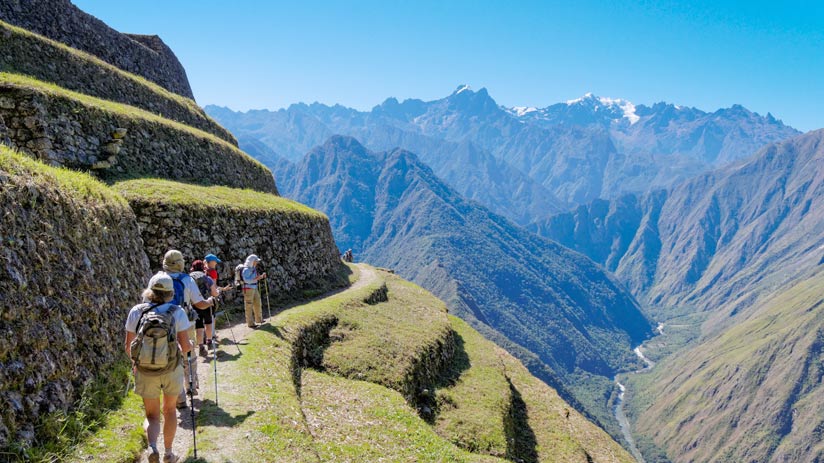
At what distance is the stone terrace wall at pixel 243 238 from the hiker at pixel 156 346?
48.4 feet

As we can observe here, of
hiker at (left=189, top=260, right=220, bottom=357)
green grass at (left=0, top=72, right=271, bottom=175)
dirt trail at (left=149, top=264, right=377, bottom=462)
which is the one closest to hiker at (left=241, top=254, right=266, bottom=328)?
dirt trail at (left=149, top=264, right=377, bottom=462)

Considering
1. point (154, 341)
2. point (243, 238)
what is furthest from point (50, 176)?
point (243, 238)

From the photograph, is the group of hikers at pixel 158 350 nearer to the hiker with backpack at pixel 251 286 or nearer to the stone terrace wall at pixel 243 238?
the hiker with backpack at pixel 251 286

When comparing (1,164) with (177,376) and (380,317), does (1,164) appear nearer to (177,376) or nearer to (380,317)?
A: (177,376)

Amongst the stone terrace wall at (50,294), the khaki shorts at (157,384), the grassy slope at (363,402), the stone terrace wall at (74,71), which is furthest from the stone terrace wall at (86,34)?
the khaki shorts at (157,384)

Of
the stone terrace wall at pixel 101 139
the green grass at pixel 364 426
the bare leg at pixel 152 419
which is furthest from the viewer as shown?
the stone terrace wall at pixel 101 139

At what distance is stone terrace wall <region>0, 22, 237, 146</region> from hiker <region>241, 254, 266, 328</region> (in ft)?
69.2

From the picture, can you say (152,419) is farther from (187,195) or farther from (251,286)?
(187,195)

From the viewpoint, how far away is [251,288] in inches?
896

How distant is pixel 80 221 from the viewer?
45.7ft

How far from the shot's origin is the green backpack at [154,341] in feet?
30.5

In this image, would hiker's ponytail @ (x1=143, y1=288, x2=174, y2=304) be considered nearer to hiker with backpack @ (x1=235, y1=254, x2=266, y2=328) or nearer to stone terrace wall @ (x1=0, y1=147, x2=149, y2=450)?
stone terrace wall @ (x1=0, y1=147, x2=149, y2=450)

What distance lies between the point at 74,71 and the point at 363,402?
1349 inches

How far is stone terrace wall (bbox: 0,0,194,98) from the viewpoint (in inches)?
1483
